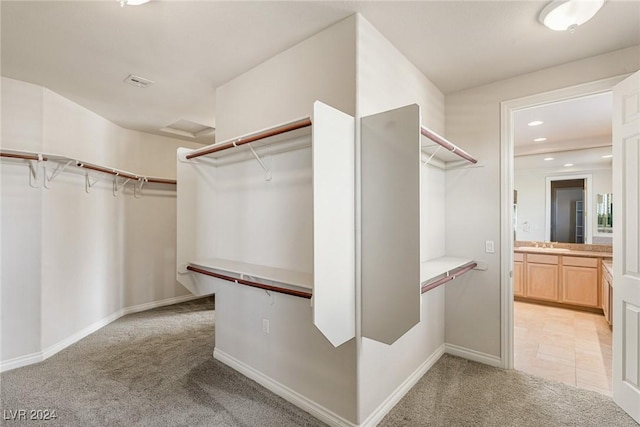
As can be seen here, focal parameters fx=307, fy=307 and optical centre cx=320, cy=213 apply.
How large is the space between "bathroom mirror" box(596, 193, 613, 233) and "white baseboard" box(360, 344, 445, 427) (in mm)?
3922

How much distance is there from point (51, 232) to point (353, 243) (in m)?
3.09

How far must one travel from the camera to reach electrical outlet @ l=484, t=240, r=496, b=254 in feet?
9.27

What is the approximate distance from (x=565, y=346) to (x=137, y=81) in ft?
16.7

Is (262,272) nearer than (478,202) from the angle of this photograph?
Yes

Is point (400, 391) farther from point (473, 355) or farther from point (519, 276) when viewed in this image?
point (519, 276)

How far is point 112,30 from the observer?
2.09m

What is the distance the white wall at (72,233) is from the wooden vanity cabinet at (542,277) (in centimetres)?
559

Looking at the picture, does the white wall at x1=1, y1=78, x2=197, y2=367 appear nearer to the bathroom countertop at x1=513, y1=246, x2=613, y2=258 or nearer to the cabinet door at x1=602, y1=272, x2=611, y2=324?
the bathroom countertop at x1=513, y1=246, x2=613, y2=258

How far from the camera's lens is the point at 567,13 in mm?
1799

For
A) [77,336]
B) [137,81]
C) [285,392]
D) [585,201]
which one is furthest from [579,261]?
[77,336]

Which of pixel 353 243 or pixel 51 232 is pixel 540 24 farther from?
pixel 51 232

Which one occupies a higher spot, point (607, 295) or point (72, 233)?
point (72, 233)

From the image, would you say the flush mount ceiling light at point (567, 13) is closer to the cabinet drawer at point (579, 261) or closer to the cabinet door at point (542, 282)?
the cabinet drawer at point (579, 261)

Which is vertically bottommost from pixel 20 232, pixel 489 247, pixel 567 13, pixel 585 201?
pixel 489 247
